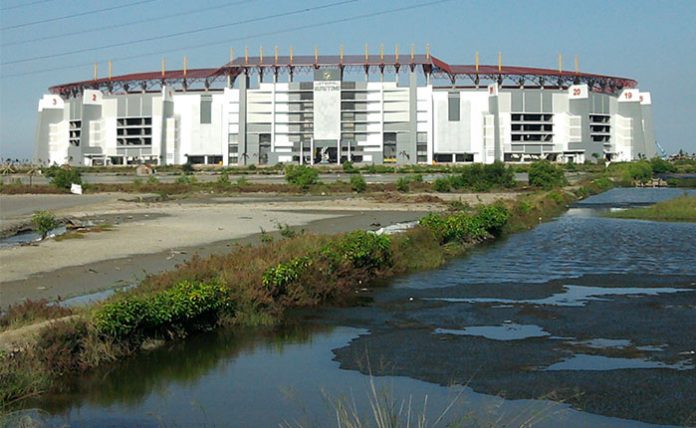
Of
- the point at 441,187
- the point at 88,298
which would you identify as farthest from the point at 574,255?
the point at 441,187

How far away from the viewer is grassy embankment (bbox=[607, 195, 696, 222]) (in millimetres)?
50719

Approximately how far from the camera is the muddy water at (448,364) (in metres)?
11.9

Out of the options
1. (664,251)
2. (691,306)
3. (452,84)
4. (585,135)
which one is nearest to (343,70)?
(452,84)

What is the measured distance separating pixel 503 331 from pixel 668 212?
39.0 m

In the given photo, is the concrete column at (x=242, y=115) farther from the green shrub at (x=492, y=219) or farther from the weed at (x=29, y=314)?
the weed at (x=29, y=314)

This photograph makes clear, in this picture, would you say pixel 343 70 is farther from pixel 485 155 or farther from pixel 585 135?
pixel 585 135

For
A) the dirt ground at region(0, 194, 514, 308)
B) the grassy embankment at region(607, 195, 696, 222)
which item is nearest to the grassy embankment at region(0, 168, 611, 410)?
the dirt ground at region(0, 194, 514, 308)

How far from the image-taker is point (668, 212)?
5294 centimetres

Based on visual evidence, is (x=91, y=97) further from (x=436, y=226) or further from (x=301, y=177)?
(x=436, y=226)

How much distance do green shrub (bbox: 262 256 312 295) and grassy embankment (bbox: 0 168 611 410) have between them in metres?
0.02

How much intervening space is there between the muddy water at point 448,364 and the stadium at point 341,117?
465 feet

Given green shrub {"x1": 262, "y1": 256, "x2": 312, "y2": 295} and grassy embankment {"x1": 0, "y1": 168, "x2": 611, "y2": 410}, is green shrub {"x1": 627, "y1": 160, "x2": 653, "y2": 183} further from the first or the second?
green shrub {"x1": 262, "y1": 256, "x2": 312, "y2": 295}

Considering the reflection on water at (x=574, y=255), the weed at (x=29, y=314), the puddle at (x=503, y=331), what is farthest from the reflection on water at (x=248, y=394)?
the reflection on water at (x=574, y=255)

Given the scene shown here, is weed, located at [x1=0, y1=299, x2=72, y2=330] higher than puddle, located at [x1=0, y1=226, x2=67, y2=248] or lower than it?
lower
